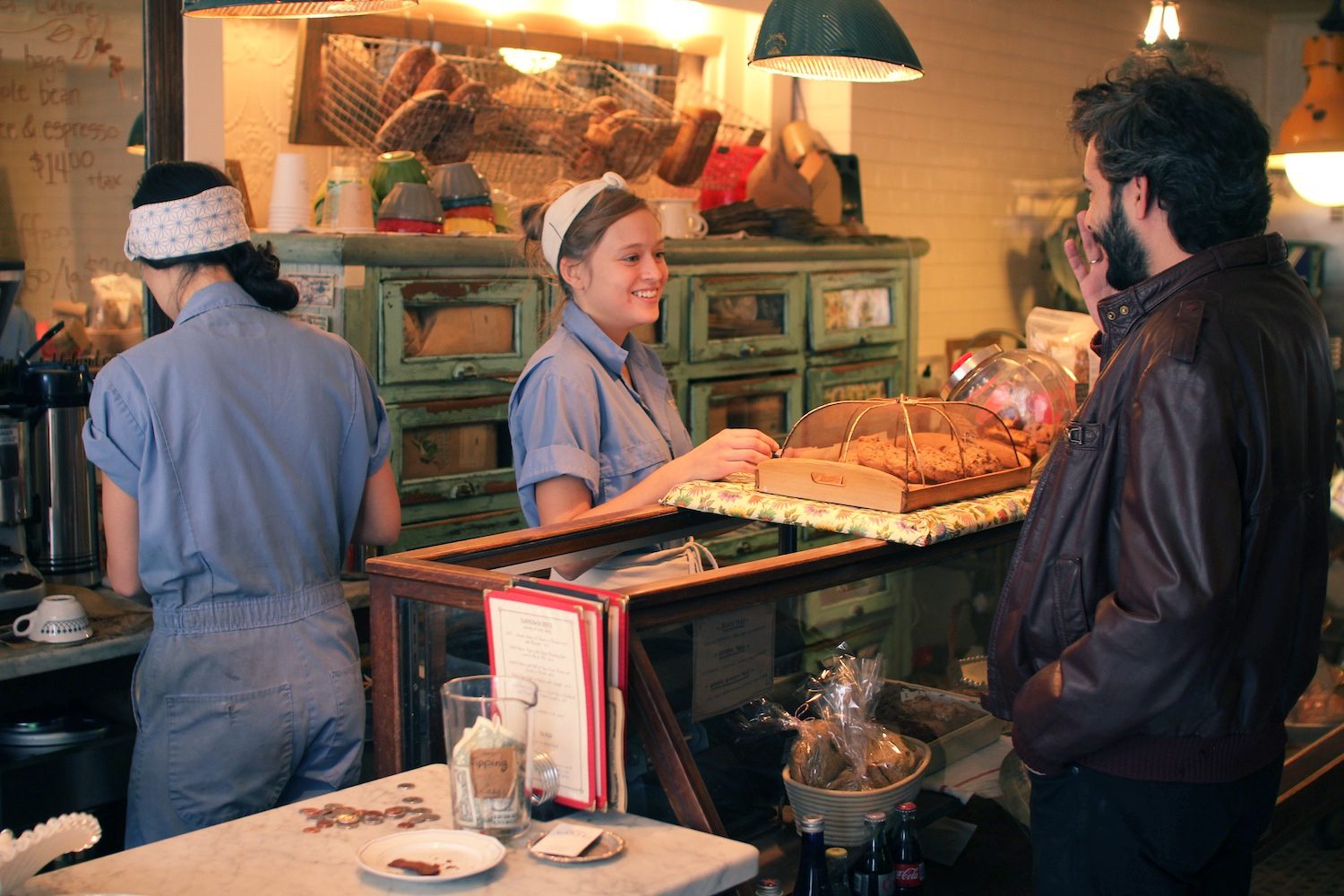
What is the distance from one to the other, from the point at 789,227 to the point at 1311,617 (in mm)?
3516

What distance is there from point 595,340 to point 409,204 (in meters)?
1.52

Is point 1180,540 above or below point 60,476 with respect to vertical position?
above

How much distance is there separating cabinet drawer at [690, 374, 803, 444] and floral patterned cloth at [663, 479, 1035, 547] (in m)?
2.39

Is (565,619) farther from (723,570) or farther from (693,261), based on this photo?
(693,261)

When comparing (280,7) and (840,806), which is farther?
(280,7)

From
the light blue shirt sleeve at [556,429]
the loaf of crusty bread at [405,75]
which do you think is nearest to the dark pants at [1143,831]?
the light blue shirt sleeve at [556,429]

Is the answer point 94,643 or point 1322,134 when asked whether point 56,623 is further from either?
point 1322,134

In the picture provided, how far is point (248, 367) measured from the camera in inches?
110

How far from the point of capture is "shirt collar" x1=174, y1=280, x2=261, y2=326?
9.20 feet

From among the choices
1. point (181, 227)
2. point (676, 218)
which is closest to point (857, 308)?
point (676, 218)

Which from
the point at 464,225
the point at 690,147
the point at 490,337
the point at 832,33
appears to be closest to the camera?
the point at 832,33

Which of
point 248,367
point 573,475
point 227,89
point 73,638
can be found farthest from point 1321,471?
point 227,89

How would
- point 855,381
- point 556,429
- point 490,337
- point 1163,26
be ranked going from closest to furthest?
point 556,429 < point 1163,26 < point 490,337 < point 855,381

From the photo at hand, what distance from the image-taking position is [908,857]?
7.74 feet
